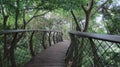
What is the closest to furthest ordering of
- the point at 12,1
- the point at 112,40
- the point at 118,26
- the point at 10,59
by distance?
the point at 112,40
the point at 10,59
the point at 12,1
the point at 118,26

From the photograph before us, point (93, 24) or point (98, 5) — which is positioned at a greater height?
point (98, 5)

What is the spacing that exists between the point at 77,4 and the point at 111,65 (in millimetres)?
4866

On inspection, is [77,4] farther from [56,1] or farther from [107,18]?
[107,18]

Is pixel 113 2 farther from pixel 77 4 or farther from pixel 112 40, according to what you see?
pixel 112 40

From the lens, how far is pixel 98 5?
13.2 meters

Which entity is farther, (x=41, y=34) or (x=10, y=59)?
(x=41, y=34)

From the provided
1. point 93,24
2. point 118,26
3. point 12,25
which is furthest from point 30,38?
point 93,24

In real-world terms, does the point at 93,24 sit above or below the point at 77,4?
below

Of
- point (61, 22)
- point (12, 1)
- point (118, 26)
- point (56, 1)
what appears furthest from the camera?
point (61, 22)

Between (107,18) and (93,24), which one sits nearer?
(107,18)

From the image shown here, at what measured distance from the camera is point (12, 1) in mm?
6508

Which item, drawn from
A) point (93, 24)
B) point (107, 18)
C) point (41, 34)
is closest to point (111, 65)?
point (41, 34)

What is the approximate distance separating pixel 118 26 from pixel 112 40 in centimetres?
1081

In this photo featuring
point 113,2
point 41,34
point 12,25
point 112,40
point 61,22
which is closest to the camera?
point 112,40
